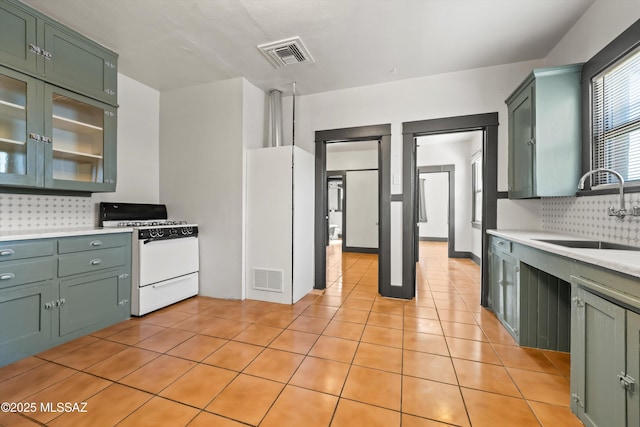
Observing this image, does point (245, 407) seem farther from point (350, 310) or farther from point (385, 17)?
point (385, 17)

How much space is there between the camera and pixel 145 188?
3678mm

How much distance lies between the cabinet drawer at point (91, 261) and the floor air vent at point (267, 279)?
1424 mm

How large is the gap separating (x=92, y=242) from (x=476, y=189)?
664 centimetres

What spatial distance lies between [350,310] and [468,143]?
547 cm

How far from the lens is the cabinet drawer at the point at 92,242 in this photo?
2311 mm

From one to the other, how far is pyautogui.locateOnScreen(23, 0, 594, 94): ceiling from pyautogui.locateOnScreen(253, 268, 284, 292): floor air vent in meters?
2.51

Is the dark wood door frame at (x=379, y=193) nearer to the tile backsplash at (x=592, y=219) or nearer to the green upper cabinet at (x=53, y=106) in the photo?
the tile backsplash at (x=592, y=219)

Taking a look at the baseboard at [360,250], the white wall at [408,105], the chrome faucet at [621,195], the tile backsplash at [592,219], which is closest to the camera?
the chrome faucet at [621,195]

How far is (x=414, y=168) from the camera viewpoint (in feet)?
11.7

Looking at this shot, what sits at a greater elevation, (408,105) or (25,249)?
(408,105)

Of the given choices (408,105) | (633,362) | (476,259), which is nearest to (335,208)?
(476,259)

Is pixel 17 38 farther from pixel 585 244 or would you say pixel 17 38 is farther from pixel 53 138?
pixel 585 244

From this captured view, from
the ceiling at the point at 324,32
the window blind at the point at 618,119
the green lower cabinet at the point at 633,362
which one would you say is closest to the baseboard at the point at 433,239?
the ceiling at the point at 324,32

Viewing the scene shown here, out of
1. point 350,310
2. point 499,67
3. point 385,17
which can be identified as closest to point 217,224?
point 350,310
